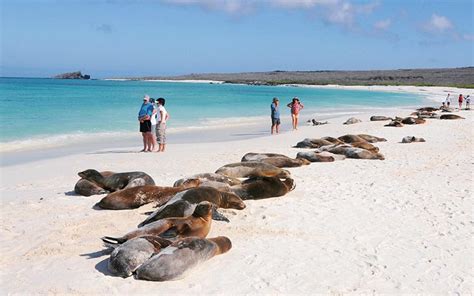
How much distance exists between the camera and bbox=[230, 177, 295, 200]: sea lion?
322 inches

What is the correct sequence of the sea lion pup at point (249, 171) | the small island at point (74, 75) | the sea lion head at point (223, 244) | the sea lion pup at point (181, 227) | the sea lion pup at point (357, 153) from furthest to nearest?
1. the small island at point (74, 75)
2. the sea lion pup at point (357, 153)
3. the sea lion pup at point (249, 171)
4. the sea lion pup at point (181, 227)
5. the sea lion head at point (223, 244)

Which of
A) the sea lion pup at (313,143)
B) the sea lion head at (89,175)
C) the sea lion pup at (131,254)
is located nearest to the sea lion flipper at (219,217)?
the sea lion pup at (131,254)

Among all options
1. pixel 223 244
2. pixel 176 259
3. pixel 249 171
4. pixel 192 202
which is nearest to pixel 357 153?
pixel 249 171

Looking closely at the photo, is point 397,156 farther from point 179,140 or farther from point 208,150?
point 179,140

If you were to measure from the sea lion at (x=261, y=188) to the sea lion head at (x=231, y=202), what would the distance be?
51 cm

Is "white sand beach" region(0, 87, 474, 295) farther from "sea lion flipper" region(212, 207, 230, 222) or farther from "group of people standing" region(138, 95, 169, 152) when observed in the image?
"group of people standing" region(138, 95, 169, 152)

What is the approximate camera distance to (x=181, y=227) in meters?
5.93

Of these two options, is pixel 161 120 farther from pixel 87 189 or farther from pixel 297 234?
pixel 297 234

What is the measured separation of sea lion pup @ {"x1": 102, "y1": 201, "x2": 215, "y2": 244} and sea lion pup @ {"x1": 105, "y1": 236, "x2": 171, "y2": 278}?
367 millimetres

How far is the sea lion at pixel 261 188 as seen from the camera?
8172 mm

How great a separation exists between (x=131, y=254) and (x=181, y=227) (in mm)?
921

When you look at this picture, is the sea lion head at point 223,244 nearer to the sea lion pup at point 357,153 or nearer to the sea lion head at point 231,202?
the sea lion head at point 231,202

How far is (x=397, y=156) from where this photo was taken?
13094mm

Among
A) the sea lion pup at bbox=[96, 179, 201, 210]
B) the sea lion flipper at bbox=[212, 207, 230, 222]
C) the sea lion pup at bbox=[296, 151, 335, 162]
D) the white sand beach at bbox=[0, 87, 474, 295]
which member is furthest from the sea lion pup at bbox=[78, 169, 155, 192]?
the sea lion pup at bbox=[296, 151, 335, 162]
